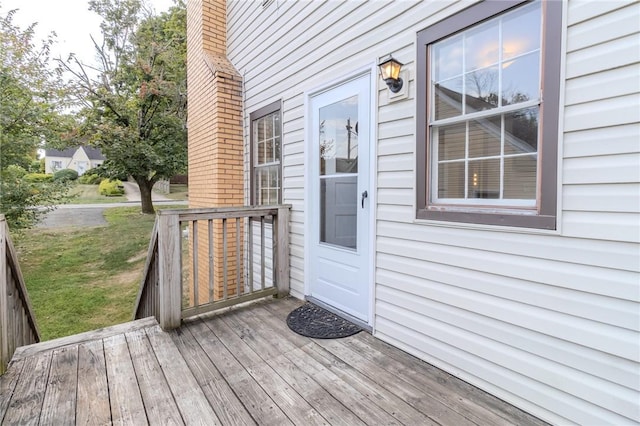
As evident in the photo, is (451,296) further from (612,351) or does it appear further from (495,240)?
(612,351)

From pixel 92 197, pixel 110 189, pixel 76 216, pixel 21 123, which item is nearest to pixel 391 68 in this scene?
pixel 21 123

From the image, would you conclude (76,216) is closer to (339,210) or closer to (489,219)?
(339,210)

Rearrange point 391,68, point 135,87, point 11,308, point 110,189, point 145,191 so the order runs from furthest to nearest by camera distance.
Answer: point 110,189
point 145,191
point 135,87
point 11,308
point 391,68

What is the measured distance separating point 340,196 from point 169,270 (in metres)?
1.66

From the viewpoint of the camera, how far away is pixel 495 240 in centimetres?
184

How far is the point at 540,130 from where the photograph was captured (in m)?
1.66

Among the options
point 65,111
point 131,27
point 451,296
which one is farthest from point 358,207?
point 131,27

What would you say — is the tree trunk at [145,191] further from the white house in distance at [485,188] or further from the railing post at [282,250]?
the white house in distance at [485,188]

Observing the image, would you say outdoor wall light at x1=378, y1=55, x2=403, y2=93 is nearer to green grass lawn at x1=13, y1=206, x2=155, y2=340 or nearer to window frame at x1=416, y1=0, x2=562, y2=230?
window frame at x1=416, y1=0, x2=562, y2=230

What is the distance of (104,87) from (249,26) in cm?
1081

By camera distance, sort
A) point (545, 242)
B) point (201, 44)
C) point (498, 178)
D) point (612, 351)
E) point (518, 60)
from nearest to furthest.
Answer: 1. point (612, 351)
2. point (545, 242)
3. point (518, 60)
4. point (498, 178)
5. point (201, 44)

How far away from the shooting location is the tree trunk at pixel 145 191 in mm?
13713

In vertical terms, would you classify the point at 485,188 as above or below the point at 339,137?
below

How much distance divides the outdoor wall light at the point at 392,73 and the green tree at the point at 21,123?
7.95 metres
